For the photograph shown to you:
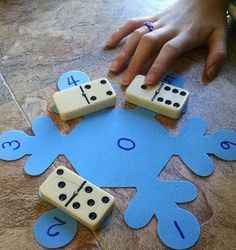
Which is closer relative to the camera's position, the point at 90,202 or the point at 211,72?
the point at 90,202

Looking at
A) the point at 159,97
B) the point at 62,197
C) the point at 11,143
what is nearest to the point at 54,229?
the point at 62,197

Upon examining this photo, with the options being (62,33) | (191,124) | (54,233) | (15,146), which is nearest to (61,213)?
(54,233)

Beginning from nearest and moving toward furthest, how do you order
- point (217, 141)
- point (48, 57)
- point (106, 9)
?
point (217, 141), point (48, 57), point (106, 9)

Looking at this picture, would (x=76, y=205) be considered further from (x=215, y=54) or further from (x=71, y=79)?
(x=215, y=54)

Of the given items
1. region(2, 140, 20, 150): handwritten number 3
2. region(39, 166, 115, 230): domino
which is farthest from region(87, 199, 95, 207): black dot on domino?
region(2, 140, 20, 150): handwritten number 3

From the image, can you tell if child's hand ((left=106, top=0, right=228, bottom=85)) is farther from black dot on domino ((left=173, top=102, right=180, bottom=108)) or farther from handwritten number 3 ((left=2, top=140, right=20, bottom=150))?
handwritten number 3 ((left=2, top=140, right=20, bottom=150))

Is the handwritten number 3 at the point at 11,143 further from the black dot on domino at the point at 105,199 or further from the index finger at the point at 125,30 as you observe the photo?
the index finger at the point at 125,30

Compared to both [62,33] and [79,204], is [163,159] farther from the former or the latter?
[62,33]
